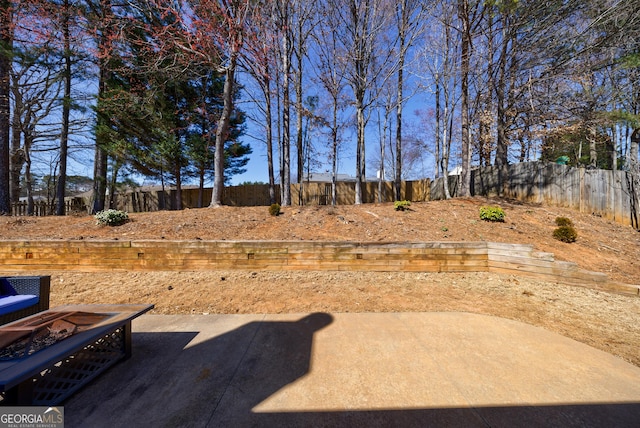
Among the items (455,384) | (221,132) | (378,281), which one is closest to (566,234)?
(378,281)

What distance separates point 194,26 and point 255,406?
31.4ft

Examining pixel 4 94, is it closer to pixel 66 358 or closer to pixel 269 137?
pixel 269 137

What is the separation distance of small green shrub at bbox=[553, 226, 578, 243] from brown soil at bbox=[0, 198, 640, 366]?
155 millimetres

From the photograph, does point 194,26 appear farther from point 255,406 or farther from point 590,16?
Answer: point 590,16

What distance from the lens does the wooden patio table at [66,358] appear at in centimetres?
132

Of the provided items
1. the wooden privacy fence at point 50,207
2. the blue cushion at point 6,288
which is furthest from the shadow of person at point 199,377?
the wooden privacy fence at point 50,207

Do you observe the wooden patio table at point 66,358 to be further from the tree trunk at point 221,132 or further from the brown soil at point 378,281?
the tree trunk at point 221,132

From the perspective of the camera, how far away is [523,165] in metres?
9.50

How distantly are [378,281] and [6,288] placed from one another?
15.7ft

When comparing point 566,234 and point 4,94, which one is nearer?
point 566,234

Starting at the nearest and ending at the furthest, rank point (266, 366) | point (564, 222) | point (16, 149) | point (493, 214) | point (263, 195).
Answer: point (266, 366) < point (564, 222) < point (493, 214) < point (16, 149) < point (263, 195)

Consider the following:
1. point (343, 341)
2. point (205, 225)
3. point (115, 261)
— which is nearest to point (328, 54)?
point (205, 225)

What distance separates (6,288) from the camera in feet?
8.27

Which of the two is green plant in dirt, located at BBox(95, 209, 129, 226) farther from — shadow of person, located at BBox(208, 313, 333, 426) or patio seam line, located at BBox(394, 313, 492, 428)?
patio seam line, located at BBox(394, 313, 492, 428)
